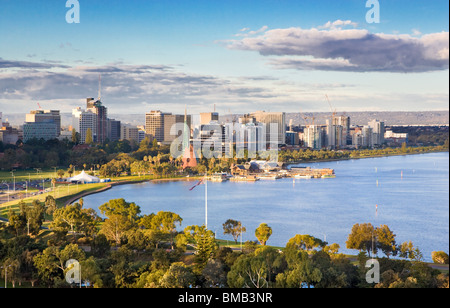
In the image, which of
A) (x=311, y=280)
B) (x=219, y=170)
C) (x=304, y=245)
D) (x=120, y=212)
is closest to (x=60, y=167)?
(x=219, y=170)

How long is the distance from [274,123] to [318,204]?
21.3 metres

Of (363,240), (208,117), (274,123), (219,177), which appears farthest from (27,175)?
(208,117)

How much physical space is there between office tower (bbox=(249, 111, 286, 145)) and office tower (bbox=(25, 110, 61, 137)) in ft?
36.4

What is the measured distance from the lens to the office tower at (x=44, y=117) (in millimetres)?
24923

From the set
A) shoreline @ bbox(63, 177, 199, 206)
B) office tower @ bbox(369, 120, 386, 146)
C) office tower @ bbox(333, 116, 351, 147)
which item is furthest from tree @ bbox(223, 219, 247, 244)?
office tower @ bbox(369, 120, 386, 146)

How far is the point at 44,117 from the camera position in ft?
84.1

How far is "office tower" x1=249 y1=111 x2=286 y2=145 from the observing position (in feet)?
95.6

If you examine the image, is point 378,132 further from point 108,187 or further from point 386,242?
point 386,242

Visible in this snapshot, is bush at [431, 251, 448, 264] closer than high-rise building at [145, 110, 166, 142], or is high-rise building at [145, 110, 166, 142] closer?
bush at [431, 251, 448, 264]

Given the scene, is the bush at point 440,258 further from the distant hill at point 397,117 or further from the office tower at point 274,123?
the distant hill at point 397,117

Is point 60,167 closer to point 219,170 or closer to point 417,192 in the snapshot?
point 219,170

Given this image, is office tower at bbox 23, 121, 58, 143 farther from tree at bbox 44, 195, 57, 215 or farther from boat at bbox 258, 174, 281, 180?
tree at bbox 44, 195, 57, 215

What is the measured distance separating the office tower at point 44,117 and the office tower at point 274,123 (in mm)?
11090

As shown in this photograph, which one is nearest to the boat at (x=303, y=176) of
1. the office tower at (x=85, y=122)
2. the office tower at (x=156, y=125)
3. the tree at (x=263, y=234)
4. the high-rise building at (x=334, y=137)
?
the tree at (x=263, y=234)
